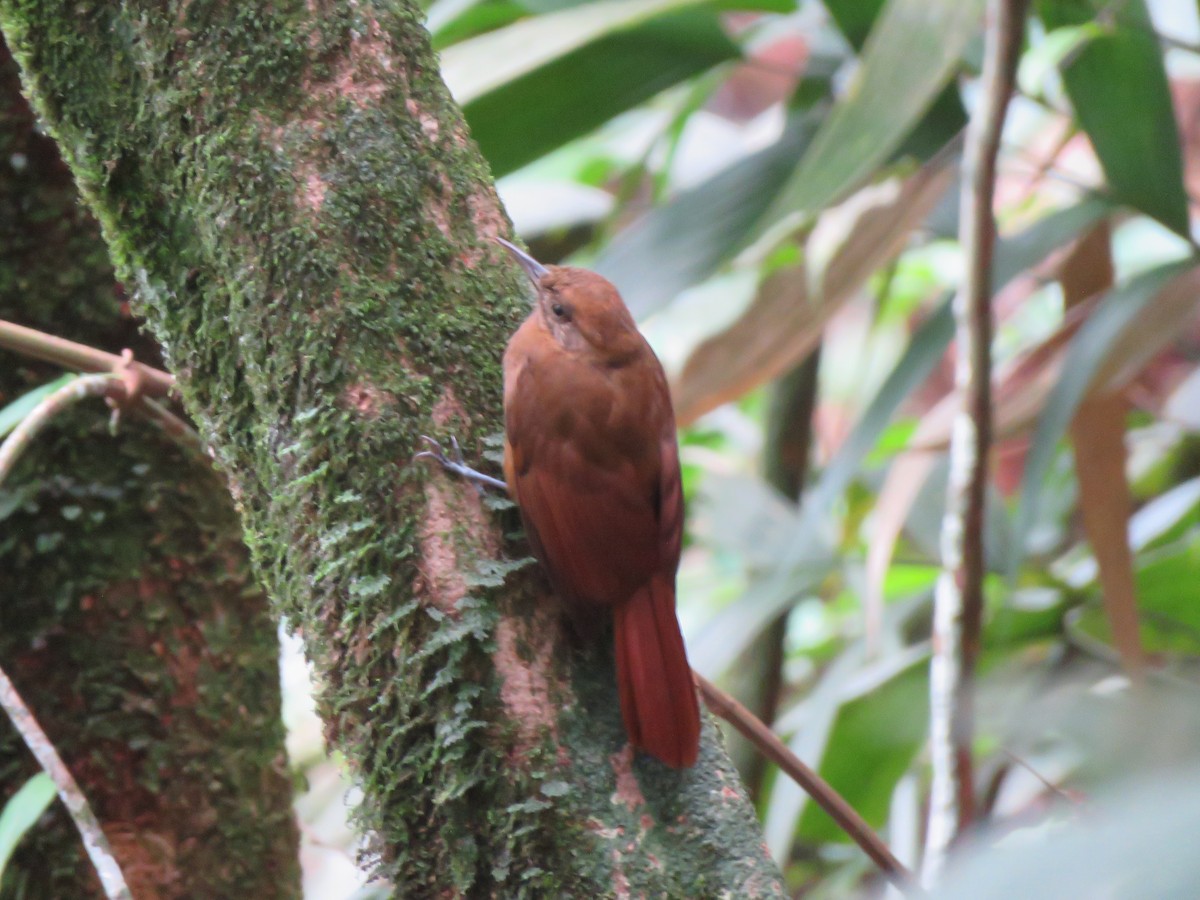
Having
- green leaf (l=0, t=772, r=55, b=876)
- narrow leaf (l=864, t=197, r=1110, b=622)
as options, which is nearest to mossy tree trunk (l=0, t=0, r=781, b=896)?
green leaf (l=0, t=772, r=55, b=876)

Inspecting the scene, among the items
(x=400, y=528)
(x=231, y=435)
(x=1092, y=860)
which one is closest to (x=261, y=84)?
(x=231, y=435)

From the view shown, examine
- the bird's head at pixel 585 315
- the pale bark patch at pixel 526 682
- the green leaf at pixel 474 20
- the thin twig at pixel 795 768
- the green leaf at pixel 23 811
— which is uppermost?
the green leaf at pixel 474 20

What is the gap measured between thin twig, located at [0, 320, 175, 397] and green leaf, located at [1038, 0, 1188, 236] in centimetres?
170

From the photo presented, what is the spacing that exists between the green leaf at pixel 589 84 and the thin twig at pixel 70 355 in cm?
100

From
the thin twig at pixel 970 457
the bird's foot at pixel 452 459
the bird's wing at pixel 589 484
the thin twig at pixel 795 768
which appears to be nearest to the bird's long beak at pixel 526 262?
the bird's wing at pixel 589 484

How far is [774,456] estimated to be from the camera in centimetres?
331

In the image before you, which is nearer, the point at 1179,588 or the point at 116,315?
the point at 116,315

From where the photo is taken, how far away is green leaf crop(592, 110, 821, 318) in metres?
2.37

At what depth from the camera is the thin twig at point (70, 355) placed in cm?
139

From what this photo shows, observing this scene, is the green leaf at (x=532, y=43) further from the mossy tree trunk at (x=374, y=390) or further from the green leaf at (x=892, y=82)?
the mossy tree trunk at (x=374, y=390)

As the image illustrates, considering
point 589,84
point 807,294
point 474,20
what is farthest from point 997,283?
point 474,20

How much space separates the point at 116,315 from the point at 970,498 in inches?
50.6

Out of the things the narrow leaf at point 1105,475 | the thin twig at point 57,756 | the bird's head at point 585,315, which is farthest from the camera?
the narrow leaf at point 1105,475

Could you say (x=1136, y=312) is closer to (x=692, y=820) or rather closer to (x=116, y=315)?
(x=692, y=820)
